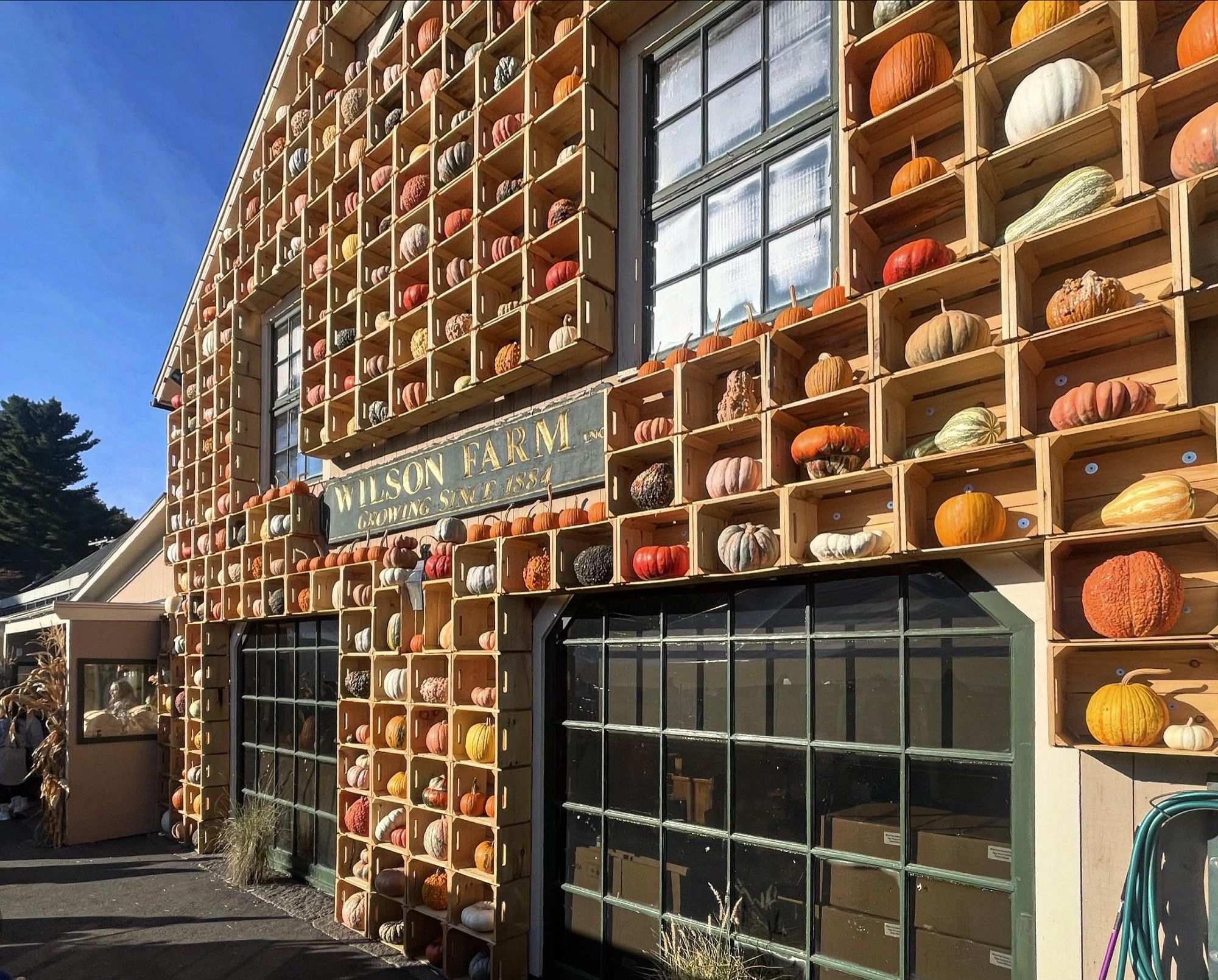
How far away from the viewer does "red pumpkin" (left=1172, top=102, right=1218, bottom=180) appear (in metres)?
2.97

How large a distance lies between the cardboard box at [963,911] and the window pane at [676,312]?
10.4 feet

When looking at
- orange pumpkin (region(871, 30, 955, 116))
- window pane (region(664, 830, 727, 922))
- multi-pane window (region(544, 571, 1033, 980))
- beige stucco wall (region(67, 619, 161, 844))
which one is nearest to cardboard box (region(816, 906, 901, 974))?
multi-pane window (region(544, 571, 1033, 980))

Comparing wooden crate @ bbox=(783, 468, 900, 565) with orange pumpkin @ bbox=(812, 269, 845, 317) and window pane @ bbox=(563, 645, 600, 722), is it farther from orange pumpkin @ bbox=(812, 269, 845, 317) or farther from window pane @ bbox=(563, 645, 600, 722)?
window pane @ bbox=(563, 645, 600, 722)

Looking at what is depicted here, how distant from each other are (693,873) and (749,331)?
2.95 meters

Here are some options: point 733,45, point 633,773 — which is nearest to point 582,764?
point 633,773

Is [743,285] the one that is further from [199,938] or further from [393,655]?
[199,938]

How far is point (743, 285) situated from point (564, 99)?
192cm

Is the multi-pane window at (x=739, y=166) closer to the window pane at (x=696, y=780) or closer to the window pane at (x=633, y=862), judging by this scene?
the window pane at (x=696, y=780)

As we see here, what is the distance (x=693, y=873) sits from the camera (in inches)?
183

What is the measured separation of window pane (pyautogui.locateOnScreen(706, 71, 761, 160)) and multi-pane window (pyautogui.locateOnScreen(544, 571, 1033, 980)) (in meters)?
2.75

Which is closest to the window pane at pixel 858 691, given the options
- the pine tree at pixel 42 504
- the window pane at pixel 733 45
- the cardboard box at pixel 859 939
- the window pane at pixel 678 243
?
the cardboard box at pixel 859 939

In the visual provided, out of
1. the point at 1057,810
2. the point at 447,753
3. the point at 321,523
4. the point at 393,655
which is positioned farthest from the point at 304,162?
the point at 1057,810

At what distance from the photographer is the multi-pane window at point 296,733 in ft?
25.6

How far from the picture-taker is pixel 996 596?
11.7 feet
